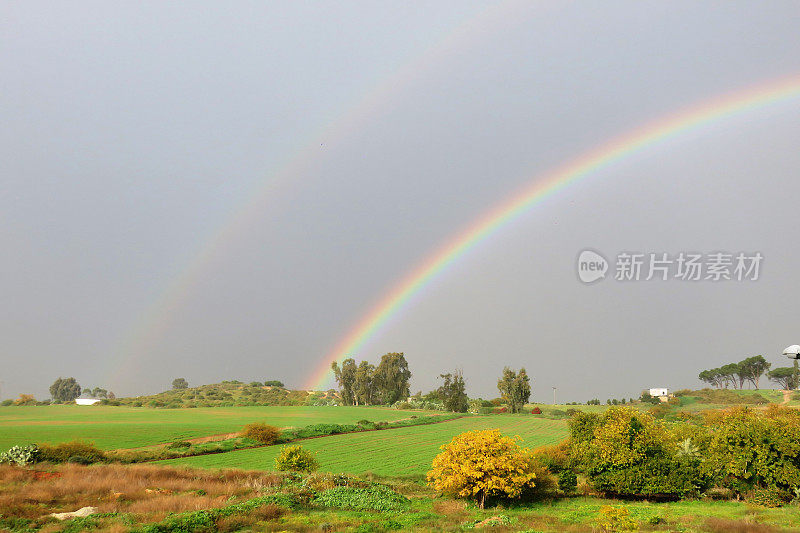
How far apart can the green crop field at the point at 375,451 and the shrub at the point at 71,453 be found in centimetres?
684

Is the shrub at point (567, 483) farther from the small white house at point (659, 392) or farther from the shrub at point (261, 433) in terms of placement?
the small white house at point (659, 392)

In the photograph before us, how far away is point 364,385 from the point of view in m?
174

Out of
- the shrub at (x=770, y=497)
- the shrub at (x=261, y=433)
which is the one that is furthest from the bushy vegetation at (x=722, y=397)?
the shrub at (x=770, y=497)

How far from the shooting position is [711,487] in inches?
1346

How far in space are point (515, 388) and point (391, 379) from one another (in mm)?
49326

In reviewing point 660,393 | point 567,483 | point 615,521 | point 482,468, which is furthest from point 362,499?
point 660,393

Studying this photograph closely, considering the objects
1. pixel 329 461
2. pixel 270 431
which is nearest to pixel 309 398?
pixel 270 431

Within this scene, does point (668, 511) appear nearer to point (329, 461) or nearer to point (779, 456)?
point (779, 456)

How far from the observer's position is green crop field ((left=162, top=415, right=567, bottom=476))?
1901 inches

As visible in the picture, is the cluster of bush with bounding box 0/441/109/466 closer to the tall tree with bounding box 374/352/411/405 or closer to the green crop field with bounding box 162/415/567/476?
the green crop field with bounding box 162/415/567/476

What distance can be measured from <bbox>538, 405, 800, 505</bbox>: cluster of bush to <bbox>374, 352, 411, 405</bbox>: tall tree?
140m

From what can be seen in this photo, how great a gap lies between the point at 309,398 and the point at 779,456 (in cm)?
17395

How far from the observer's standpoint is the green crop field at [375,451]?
48.3 m

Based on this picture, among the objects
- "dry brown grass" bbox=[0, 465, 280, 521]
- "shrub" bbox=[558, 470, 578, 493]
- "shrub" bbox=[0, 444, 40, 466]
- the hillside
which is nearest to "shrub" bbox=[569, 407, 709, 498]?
"shrub" bbox=[558, 470, 578, 493]
